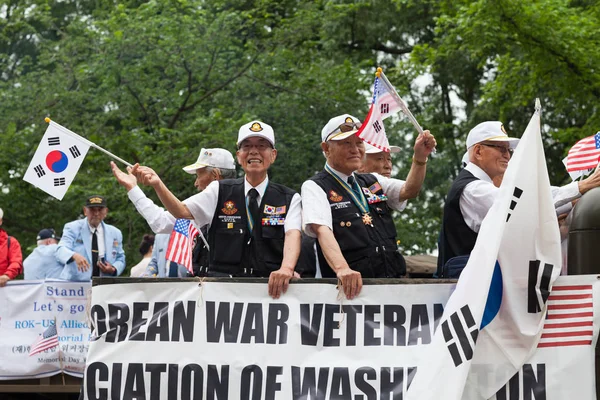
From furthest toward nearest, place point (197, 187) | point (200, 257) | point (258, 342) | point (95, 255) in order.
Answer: point (95, 255) → point (197, 187) → point (200, 257) → point (258, 342)

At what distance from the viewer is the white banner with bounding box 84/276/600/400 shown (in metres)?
6.15

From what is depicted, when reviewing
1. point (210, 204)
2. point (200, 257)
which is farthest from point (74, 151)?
point (210, 204)

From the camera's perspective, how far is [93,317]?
6.54m

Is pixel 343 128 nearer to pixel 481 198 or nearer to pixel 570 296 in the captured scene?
pixel 481 198

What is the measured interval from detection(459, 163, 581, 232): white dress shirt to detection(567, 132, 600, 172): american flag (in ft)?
5.12

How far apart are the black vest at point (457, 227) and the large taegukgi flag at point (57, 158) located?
2884 mm

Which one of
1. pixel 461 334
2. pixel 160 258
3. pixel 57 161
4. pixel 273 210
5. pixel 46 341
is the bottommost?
pixel 46 341

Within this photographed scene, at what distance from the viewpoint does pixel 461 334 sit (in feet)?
18.7

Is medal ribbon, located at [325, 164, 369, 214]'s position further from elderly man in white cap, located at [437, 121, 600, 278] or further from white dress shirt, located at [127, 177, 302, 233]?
elderly man in white cap, located at [437, 121, 600, 278]

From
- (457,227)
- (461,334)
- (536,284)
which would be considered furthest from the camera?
(457,227)

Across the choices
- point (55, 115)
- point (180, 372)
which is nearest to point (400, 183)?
point (180, 372)

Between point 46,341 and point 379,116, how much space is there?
18.3ft

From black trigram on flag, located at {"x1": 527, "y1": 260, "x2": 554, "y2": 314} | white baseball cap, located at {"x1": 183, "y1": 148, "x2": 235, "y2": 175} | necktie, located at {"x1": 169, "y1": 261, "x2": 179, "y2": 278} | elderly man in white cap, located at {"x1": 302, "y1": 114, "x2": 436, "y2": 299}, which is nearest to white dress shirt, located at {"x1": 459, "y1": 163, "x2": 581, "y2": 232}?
elderly man in white cap, located at {"x1": 302, "y1": 114, "x2": 436, "y2": 299}

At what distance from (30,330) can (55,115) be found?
9.34m
